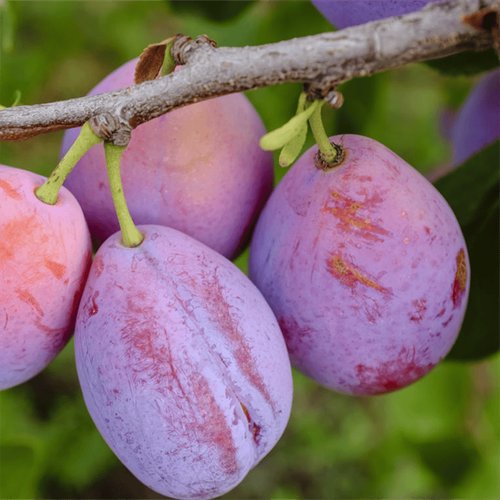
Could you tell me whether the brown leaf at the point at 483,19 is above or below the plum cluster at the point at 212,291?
above

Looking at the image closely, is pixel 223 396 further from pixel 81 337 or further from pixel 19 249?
pixel 19 249

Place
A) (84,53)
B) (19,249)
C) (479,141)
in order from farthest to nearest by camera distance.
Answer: (84,53) < (479,141) < (19,249)

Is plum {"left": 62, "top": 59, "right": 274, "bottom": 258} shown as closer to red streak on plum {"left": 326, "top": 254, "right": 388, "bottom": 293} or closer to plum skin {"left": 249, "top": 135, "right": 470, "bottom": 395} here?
plum skin {"left": 249, "top": 135, "right": 470, "bottom": 395}

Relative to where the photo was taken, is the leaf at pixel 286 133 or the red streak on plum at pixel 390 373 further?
the red streak on plum at pixel 390 373

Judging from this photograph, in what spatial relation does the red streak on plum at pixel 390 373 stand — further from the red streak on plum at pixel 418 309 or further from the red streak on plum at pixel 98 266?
the red streak on plum at pixel 98 266

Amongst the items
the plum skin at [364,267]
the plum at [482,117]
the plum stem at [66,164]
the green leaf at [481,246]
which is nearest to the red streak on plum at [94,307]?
the plum stem at [66,164]

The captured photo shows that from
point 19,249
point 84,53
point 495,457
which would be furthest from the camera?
point 84,53

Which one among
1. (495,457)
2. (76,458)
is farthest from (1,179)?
(495,457)
